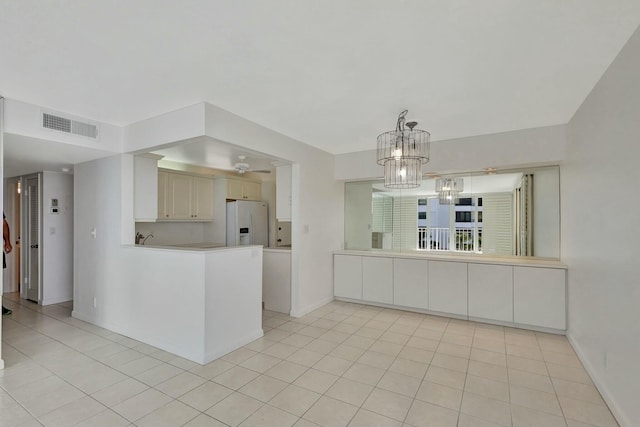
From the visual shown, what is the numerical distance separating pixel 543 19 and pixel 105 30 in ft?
8.65

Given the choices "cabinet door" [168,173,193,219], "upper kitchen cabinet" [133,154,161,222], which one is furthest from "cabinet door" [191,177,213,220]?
"upper kitchen cabinet" [133,154,161,222]

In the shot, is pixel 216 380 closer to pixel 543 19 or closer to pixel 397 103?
pixel 397 103

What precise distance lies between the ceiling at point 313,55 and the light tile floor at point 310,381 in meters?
2.56

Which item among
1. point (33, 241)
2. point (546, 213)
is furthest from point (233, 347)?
point (33, 241)

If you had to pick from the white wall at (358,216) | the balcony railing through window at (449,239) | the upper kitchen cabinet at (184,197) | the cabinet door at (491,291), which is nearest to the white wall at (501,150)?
the white wall at (358,216)

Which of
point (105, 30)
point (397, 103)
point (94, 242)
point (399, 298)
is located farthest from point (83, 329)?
point (397, 103)

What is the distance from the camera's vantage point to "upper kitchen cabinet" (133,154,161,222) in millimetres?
3914

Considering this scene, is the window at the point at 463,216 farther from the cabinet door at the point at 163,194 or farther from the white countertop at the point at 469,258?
the cabinet door at the point at 163,194

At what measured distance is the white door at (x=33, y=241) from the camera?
5137mm

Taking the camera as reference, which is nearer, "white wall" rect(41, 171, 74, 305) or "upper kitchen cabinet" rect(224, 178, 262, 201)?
"white wall" rect(41, 171, 74, 305)

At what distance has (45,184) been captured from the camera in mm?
4992

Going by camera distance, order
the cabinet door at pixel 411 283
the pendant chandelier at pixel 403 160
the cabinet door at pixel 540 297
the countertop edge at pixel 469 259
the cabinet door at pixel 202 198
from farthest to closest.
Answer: the cabinet door at pixel 202 198 → the cabinet door at pixel 411 283 → the countertop edge at pixel 469 259 → the cabinet door at pixel 540 297 → the pendant chandelier at pixel 403 160

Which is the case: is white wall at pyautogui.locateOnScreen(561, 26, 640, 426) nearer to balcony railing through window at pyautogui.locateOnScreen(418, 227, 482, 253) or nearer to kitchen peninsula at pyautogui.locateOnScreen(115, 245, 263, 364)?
balcony railing through window at pyautogui.locateOnScreen(418, 227, 482, 253)

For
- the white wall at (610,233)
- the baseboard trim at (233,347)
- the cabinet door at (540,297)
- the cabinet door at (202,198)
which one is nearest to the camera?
the white wall at (610,233)
